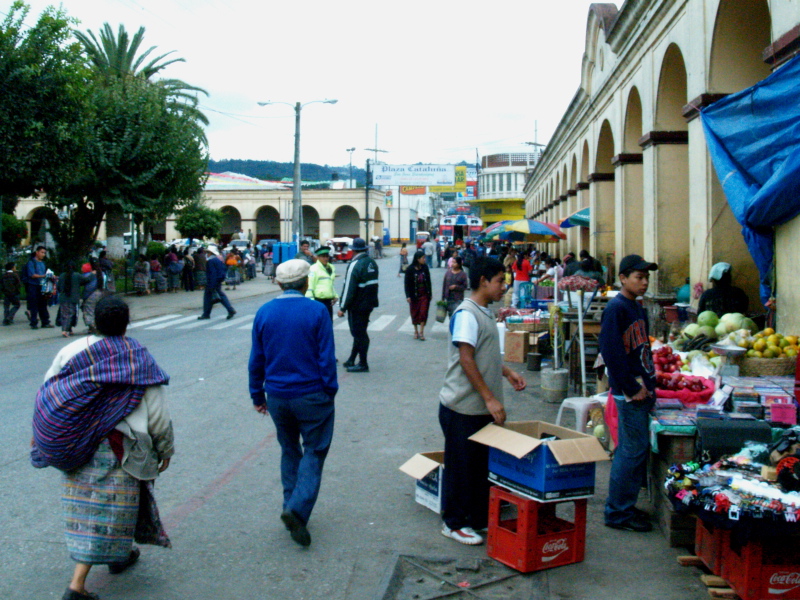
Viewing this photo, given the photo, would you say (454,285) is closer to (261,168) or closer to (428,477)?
(428,477)

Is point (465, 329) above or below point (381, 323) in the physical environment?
above

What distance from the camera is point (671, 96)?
1395 cm

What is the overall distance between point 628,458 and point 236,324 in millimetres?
14251

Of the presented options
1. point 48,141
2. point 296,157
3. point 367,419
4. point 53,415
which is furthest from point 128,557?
point 296,157

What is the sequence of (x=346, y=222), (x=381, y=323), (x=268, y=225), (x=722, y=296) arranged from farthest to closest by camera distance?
(x=268, y=225) → (x=346, y=222) → (x=381, y=323) → (x=722, y=296)

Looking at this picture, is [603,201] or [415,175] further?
[415,175]

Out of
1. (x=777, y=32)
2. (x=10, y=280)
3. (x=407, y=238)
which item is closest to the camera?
(x=777, y=32)

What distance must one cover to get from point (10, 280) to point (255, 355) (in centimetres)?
1523

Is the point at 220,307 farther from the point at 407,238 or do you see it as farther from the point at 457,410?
the point at 407,238

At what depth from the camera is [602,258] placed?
2089 centimetres

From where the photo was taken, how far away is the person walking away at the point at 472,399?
494cm

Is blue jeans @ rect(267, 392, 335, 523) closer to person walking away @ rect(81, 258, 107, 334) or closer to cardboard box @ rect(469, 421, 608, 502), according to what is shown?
cardboard box @ rect(469, 421, 608, 502)

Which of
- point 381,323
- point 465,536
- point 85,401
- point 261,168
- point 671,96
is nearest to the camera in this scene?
point 85,401

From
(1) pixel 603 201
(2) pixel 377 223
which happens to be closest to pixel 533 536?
(1) pixel 603 201
